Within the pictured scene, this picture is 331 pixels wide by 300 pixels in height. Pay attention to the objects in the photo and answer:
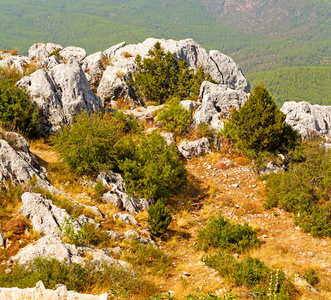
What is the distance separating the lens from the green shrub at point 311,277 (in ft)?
29.7

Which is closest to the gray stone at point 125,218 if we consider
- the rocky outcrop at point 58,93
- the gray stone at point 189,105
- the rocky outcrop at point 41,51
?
the rocky outcrop at point 58,93

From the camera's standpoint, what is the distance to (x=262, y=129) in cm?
1841

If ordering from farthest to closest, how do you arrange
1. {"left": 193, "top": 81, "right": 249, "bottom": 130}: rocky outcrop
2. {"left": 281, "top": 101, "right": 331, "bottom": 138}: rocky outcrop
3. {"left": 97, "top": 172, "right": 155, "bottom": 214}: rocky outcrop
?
{"left": 193, "top": 81, "right": 249, "bottom": 130}: rocky outcrop
{"left": 281, "top": 101, "right": 331, "bottom": 138}: rocky outcrop
{"left": 97, "top": 172, "right": 155, "bottom": 214}: rocky outcrop

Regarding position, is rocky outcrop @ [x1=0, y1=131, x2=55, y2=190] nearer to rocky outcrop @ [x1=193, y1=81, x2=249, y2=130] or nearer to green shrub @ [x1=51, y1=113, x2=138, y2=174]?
green shrub @ [x1=51, y1=113, x2=138, y2=174]

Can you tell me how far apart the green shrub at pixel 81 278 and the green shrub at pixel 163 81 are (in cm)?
2547

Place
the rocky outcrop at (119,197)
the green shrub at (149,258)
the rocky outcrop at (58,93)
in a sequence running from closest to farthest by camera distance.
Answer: the green shrub at (149,258) → the rocky outcrop at (119,197) → the rocky outcrop at (58,93)

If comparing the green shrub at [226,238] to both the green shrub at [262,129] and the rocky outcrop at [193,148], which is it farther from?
the rocky outcrop at [193,148]

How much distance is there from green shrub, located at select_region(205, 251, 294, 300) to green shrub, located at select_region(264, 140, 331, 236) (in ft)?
16.7

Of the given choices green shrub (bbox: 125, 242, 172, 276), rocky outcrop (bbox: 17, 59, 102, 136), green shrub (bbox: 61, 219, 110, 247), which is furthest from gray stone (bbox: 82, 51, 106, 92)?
green shrub (bbox: 125, 242, 172, 276)

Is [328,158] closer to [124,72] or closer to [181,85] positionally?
[181,85]

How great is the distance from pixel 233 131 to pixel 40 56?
1227 inches

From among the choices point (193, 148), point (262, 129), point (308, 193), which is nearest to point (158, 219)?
point (308, 193)

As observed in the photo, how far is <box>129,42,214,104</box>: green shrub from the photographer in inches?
1261

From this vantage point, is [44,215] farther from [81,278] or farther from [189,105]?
[189,105]
